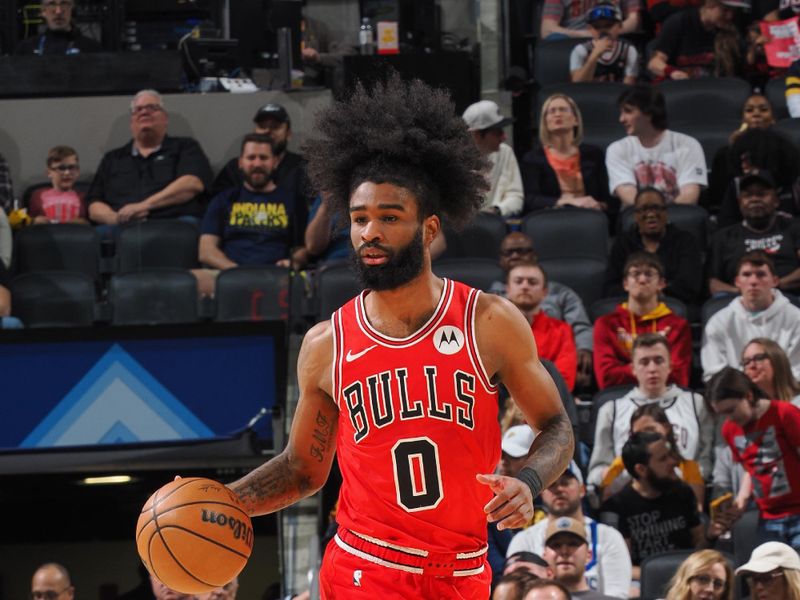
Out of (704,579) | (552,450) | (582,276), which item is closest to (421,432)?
(552,450)

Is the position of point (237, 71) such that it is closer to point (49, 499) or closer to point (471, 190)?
point (49, 499)

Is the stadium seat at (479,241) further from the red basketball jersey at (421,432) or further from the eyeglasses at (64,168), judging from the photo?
the red basketball jersey at (421,432)

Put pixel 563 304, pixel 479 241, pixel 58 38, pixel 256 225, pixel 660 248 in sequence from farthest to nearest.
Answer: pixel 58 38 < pixel 256 225 < pixel 479 241 < pixel 660 248 < pixel 563 304

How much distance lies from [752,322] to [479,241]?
2.06 m

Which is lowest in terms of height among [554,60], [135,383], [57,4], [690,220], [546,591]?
[546,591]

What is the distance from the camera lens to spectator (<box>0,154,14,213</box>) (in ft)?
34.1

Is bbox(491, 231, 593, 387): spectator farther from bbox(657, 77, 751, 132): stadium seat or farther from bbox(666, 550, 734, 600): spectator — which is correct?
bbox(657, 77, 751, 132): stadium seat

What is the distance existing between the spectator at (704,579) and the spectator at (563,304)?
2483 millimetres

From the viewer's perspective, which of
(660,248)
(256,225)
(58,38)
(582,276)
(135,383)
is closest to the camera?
(135,383)

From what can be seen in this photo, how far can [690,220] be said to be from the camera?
9.96 m

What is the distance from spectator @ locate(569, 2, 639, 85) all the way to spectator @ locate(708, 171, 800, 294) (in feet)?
8.71

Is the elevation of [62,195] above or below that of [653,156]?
below

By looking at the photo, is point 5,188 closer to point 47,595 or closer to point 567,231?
point 47,595

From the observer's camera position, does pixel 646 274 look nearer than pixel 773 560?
No
